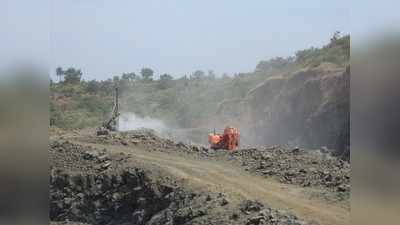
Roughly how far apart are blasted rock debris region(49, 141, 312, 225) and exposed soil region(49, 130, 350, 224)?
2cm

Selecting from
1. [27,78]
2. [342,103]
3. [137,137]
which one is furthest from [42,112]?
[342,103]

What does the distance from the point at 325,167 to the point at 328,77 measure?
5.55 meters

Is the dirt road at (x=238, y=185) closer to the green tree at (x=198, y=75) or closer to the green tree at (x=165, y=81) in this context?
the green tree at (x=198, y=75)

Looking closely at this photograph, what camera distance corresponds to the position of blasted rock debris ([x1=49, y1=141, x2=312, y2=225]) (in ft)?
28.6

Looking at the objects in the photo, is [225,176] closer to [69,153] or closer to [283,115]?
[69,153]

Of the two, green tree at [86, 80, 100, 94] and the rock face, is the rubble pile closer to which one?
the rock face

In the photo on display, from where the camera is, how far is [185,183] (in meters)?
9.64

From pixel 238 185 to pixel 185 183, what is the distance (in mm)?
827

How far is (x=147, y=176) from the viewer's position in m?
10.2

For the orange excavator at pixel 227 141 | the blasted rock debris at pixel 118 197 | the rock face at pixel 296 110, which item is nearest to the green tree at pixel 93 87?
the rock face at pixel 296 110

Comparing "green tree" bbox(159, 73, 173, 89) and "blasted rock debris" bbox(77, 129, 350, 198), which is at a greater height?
"green tree" bbox(159, 73, 173, 89)

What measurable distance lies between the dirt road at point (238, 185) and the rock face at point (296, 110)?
110 inches

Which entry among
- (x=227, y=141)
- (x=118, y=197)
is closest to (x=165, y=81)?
(x=227, y=141)

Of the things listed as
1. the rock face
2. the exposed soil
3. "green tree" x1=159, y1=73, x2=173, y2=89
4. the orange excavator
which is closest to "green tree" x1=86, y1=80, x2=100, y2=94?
"green tree" x1=159, y1=73, x2=173, y2=89
